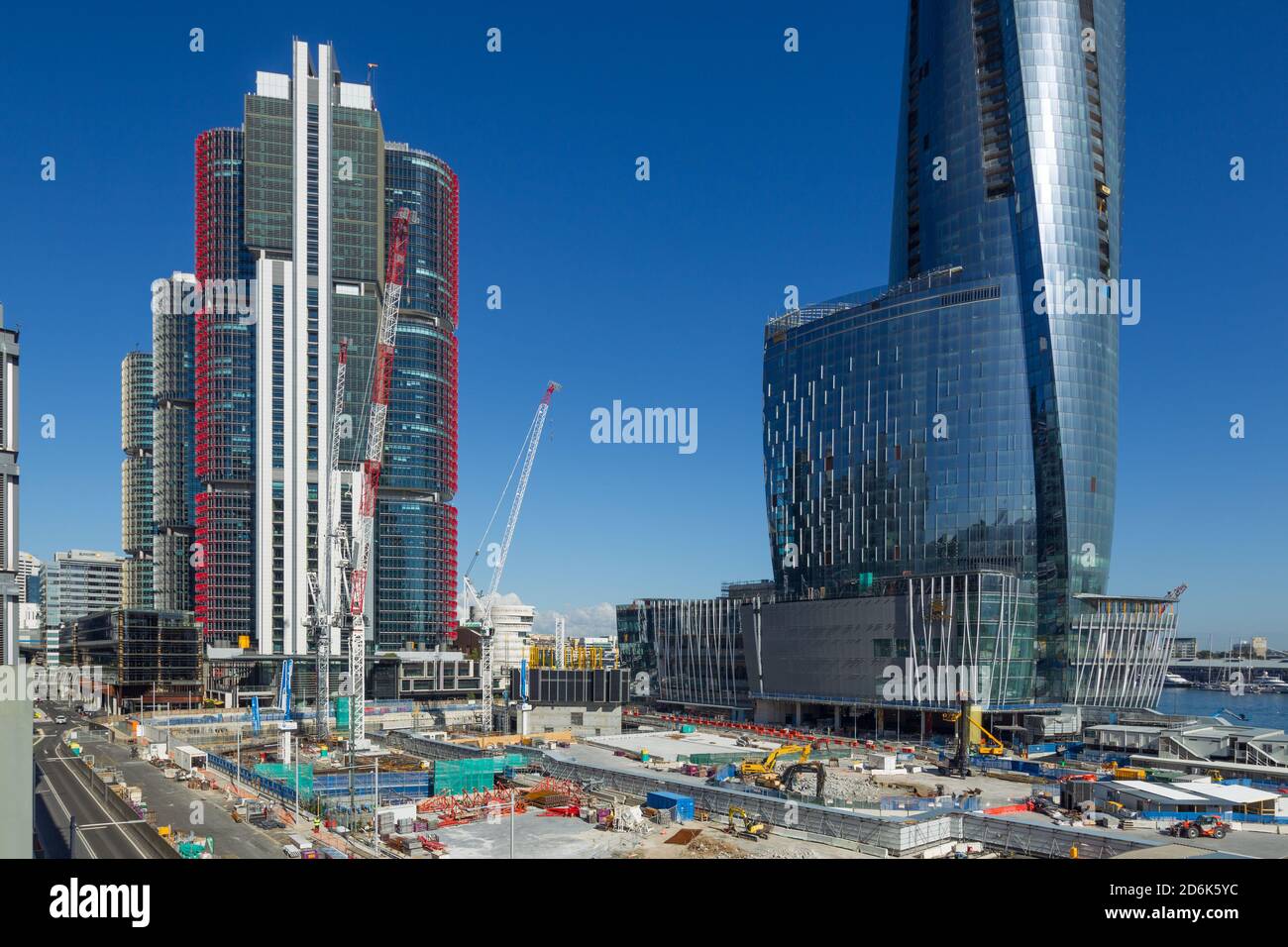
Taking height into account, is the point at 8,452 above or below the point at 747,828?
above

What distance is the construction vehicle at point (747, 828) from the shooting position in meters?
70.2

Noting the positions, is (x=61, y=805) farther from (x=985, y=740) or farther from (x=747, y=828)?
(x=985, y=740)

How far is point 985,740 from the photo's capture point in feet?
439

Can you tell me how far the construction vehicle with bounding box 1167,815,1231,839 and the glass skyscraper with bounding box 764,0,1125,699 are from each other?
233 ft

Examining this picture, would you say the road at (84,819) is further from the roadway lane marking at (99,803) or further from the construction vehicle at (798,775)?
the construction vehicle at (798,775)

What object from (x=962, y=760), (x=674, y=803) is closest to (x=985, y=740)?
(x=962, y=760)

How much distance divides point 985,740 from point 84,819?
102742 mm

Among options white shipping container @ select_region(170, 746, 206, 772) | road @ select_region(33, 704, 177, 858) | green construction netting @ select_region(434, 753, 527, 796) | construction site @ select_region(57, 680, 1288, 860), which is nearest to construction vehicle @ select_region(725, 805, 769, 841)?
construction site @ select_region(57, 680, 1288, 860)

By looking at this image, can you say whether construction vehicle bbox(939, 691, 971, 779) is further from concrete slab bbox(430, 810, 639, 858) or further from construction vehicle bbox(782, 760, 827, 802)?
concrete slab bbox(430, 810, 639, 858)
